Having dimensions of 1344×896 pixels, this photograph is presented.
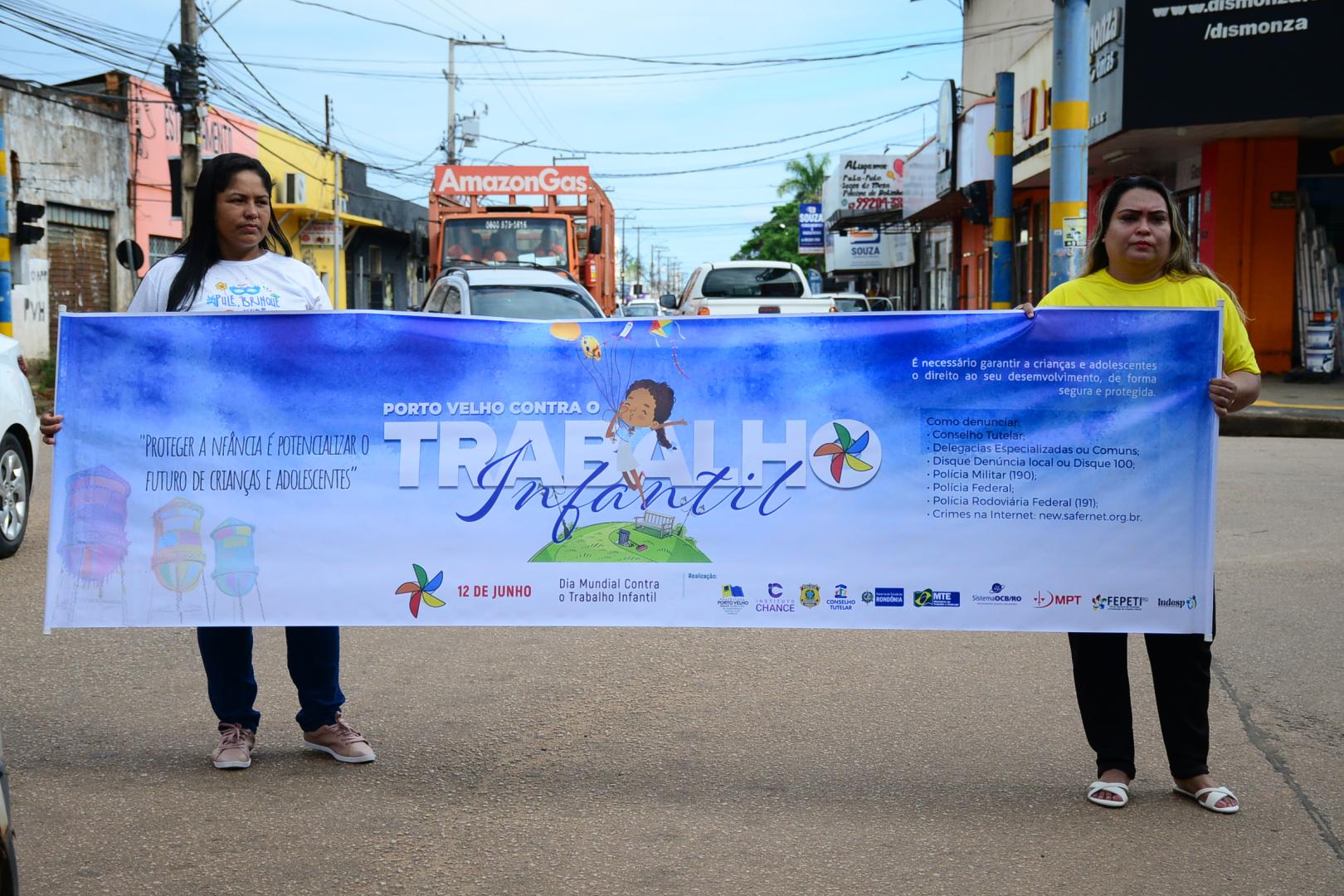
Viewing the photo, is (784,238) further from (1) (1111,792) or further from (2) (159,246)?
(1) (1111,792)

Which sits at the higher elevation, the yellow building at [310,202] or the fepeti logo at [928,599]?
the yellow building at [310,202]

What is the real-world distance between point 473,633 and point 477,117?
5016 cm

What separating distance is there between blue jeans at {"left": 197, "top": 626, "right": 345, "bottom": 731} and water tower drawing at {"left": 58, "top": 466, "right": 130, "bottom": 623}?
327mm

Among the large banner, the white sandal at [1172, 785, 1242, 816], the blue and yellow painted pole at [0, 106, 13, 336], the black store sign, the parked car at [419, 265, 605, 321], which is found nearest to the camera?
the white sandal at [1172, 785, 1242, 816]

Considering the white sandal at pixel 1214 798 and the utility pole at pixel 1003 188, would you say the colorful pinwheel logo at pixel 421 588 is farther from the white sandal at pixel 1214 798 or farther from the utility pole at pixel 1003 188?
the utility pole at pixel 1003 188

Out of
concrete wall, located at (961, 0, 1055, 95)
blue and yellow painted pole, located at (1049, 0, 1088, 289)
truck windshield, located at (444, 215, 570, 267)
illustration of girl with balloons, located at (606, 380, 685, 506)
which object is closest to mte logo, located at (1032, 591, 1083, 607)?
illustration of girl with balloons, located at (606, 380, 685, 506)

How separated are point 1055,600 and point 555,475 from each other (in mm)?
A: 1673

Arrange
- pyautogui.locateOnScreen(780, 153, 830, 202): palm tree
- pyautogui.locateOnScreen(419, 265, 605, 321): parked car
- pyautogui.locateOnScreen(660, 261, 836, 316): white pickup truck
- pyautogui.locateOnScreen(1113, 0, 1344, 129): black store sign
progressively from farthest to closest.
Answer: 1. pyautogui.locateOnScreen(780, 153, 830, 202): palm tree
2. pyautogui.locateOnScreen(660, 261, 836, 316): white pickup truck
3. pyautogui.locateOnScreen(1113, 0, 1344, 129): black store sign
4. pyautogui.locateOnScreen(419, 265, 605, 321): parked car

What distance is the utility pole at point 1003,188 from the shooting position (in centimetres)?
1642

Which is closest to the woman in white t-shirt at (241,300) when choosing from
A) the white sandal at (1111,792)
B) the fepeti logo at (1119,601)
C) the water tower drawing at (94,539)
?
the water tower drawing at (94,539)

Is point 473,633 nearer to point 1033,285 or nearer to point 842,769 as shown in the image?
point 842,769

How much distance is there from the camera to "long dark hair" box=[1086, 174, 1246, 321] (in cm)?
432

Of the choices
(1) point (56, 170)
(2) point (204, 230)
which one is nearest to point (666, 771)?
(2) point (204, 230)

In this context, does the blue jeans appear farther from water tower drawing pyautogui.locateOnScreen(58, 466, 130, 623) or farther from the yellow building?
the yellow building
